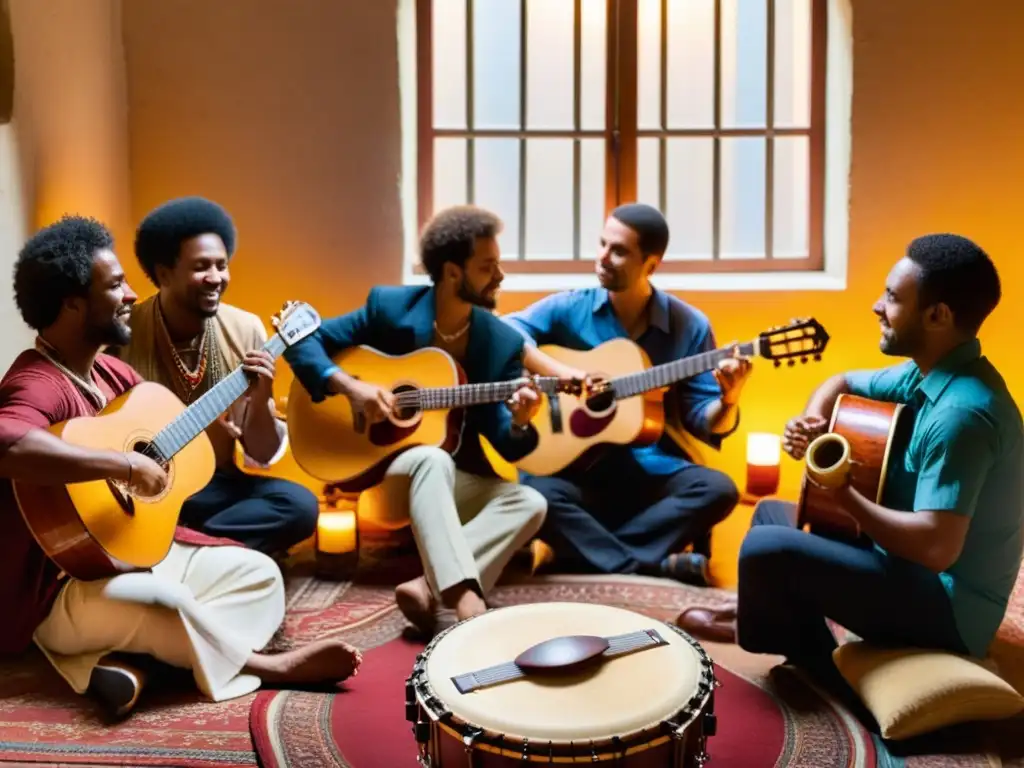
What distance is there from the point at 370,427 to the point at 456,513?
42 centimetres

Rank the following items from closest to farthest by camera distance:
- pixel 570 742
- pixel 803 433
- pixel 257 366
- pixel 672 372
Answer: pixel 570 742
pixel 803 433
pixel 257 366
pixel 672 372

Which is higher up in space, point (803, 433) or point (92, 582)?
point (803, 433)

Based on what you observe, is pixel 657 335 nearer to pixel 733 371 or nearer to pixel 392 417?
pixel 733 371

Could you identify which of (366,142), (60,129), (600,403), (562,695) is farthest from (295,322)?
(562,695)

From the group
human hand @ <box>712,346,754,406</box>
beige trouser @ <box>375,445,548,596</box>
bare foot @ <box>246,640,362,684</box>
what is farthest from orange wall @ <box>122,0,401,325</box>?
bare foot @ <box>246,640,362,684</box>

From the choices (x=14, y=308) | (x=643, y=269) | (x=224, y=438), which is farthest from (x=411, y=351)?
(x=14, y=308)

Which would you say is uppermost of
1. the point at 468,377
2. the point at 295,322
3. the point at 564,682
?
the point at 295,322

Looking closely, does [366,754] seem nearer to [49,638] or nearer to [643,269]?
[49,638]

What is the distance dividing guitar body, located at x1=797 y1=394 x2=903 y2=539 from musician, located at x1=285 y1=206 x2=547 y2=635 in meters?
0.94

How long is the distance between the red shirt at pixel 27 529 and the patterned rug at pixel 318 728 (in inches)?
7.5

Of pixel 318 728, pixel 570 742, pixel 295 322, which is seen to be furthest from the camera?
pixel 295 322

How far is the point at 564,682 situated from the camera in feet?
6.69

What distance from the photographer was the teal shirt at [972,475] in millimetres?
2459

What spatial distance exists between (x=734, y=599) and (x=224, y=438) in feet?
5.44
